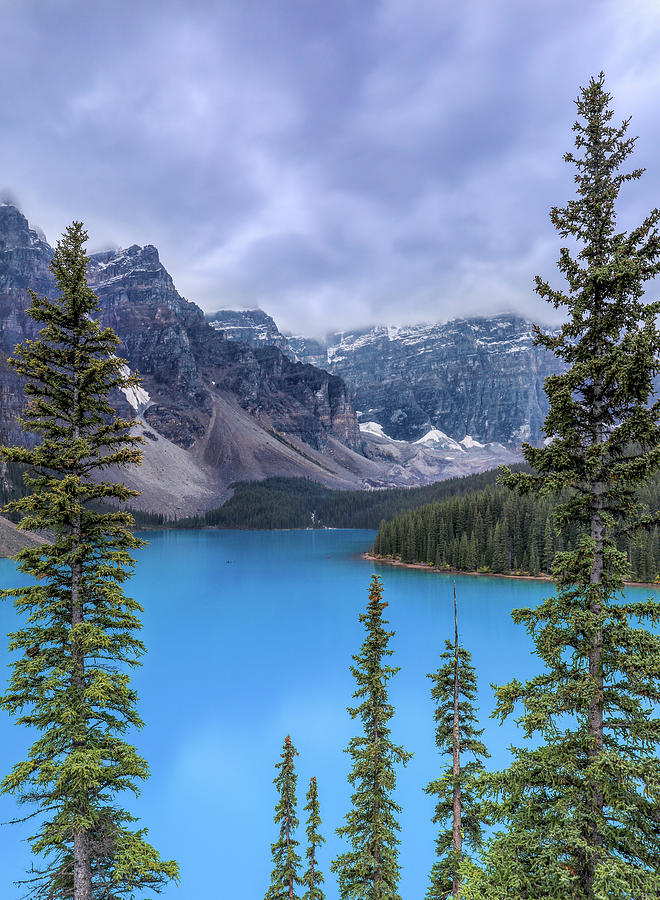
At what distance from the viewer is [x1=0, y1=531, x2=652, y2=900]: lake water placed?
21312mm

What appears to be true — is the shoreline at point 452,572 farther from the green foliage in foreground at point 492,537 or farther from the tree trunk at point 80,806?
the tree trunk at point 80,806

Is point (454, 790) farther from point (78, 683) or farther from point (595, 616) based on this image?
point (78, 683)

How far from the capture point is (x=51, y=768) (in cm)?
912

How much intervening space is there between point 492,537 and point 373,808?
8499 cm

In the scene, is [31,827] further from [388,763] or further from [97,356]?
[97,356]

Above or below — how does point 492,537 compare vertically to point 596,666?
below

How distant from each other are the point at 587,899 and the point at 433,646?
149 ft

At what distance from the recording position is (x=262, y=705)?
3641 centimetres

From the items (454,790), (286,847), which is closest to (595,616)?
(454,790)

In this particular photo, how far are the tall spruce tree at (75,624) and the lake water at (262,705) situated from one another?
42.3 feet

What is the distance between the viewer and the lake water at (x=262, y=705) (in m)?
21.3

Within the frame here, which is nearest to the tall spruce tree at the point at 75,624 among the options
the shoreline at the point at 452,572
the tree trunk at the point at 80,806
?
the tree trunk at the point at 80,806

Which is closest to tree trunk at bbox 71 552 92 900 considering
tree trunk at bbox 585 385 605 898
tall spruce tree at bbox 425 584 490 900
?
tall spruce tree at bbox 425 584 490 900

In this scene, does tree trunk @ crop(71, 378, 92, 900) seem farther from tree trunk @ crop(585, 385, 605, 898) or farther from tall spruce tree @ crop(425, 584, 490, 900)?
tree trunk @ crop(585, 385, 605, 898)
